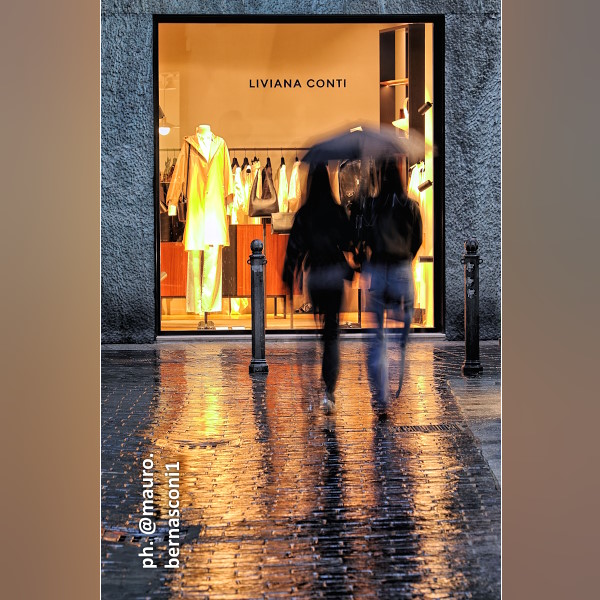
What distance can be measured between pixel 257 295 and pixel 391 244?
2.26 meters

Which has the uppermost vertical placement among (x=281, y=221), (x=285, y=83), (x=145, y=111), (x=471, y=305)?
(x=285, y=83)

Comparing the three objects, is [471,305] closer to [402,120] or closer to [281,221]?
[281,221]

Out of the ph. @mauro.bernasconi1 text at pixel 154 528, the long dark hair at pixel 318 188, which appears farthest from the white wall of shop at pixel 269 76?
the ph. @mauro.bernasconi1 text at pixel 154 528

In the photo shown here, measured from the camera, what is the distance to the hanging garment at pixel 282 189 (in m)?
10.5

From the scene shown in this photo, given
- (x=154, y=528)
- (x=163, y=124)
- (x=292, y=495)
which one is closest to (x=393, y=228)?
(x=292, y=495)

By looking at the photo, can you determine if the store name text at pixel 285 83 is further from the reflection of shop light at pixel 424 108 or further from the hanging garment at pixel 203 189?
the reflection of shop light at pixel 424 108

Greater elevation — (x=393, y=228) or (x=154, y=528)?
(x=393, y=228)

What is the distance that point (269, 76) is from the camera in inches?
414

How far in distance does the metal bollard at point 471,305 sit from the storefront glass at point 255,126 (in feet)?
9.36

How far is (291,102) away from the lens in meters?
10.6
